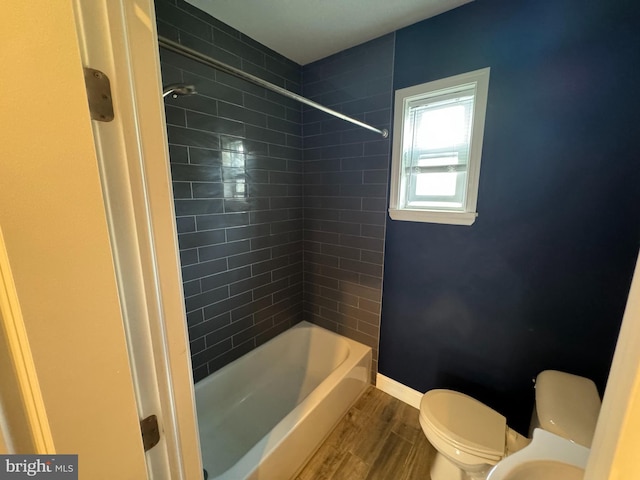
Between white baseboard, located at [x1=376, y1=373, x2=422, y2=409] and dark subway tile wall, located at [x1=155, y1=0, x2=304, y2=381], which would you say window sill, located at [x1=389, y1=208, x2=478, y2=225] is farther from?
white baseboard, located at [x1=376, y1=373, x2=422, y2=409]

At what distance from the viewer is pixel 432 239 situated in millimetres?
1648

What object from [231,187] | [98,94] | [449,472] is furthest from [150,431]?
[449,472]

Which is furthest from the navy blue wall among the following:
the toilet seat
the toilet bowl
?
the toilet bowl

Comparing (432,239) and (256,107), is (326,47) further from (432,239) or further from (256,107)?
(432,239)

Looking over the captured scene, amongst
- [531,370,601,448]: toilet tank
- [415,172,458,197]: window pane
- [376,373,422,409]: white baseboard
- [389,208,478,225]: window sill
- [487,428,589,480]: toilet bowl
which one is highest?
[415,172,458,197]: window pane

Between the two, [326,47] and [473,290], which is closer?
[473,290]

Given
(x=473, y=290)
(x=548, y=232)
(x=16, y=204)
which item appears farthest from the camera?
(x=473, y=290)

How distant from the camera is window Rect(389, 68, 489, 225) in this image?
1.44m

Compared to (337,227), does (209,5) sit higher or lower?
higher

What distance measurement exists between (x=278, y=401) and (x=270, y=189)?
5.20 ft

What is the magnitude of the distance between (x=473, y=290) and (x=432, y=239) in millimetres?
381

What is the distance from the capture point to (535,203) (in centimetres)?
132

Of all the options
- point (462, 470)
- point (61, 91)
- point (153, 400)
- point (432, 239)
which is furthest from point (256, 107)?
point (462, 470)

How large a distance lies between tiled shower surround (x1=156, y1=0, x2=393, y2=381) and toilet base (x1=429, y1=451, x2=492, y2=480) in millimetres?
802
